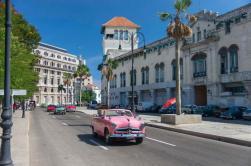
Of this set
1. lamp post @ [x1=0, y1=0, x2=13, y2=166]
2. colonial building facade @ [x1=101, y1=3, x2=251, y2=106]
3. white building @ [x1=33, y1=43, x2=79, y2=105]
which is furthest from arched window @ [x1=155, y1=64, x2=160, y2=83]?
white building @ [x1=33, y1=43, x2=79, y2=105]

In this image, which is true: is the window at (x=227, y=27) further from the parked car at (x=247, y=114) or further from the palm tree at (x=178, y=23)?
the palm tree at (x=178, y=23)

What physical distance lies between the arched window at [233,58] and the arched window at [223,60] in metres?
1.11

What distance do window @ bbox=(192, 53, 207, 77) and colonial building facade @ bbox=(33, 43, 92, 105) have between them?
94386 mm

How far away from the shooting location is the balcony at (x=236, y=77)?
151ft

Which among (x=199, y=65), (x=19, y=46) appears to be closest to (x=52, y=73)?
(x=199, y=65)

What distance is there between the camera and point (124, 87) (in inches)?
3506

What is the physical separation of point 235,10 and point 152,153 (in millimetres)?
41309

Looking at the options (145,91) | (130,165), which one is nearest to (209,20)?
(145,91)

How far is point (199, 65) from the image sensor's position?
57.0 metres

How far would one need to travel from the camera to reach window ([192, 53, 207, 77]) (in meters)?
55.7

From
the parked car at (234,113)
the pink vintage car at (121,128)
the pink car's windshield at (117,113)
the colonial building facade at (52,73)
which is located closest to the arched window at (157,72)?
the parked car at (234,113)

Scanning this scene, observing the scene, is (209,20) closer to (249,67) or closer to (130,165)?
(249,67)

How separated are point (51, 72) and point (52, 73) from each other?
994 mm

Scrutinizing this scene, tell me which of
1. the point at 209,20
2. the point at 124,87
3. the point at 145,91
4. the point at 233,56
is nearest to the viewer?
the point at 233,56
